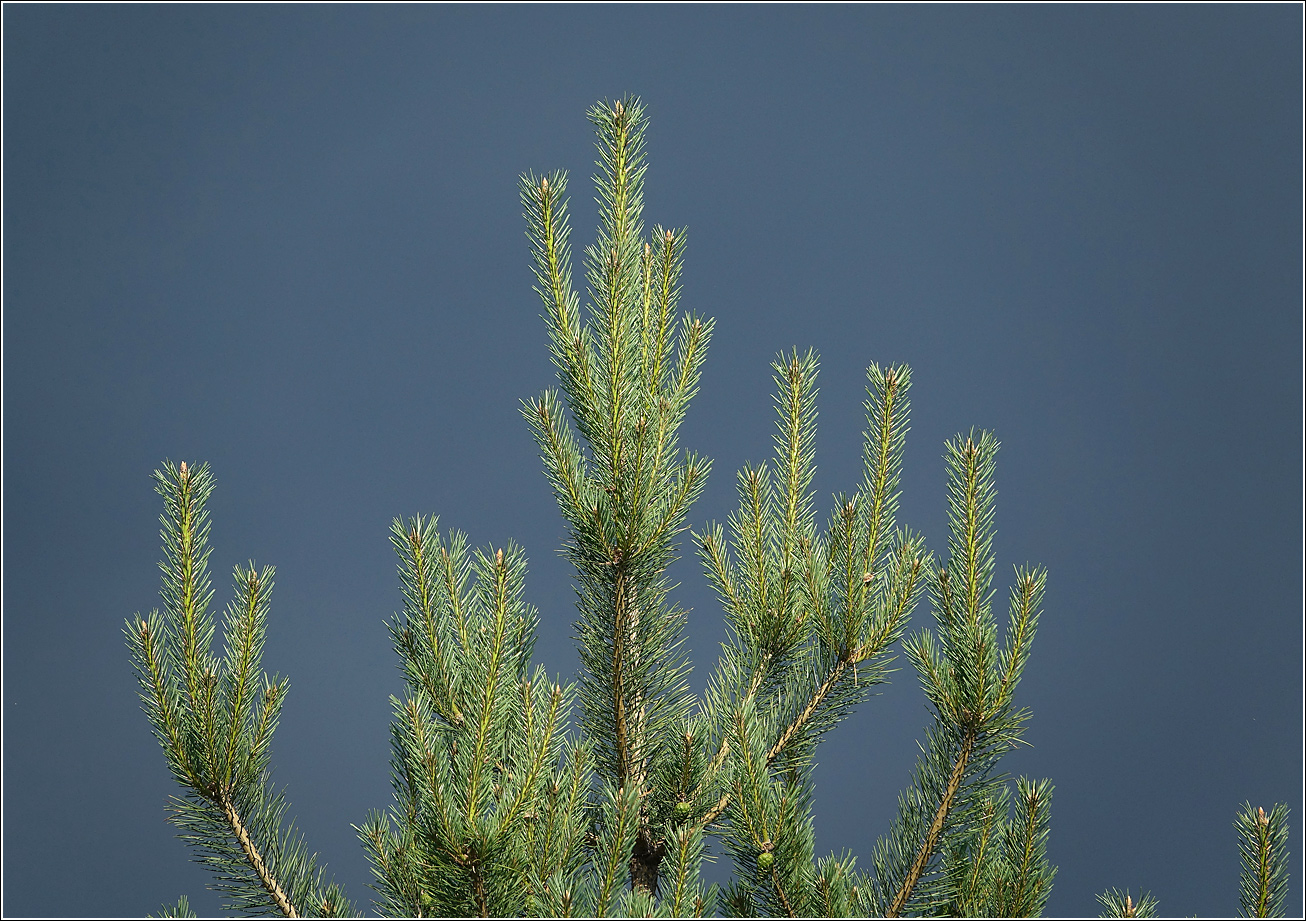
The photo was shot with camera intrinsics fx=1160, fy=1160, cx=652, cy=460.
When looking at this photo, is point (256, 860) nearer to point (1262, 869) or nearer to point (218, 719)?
point (218, 719)

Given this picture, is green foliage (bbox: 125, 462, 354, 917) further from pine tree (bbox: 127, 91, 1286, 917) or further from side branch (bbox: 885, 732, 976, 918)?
side branch (bbox: 885, 732, 976, 918)

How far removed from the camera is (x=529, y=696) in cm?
199

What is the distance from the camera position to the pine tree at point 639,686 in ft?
6.44

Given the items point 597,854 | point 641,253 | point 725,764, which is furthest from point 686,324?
point 597,854

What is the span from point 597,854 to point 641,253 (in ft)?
3.76

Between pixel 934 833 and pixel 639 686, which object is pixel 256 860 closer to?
pixel 639 686

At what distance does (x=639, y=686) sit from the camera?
230 centimetres

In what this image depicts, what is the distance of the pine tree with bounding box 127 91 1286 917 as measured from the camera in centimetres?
196

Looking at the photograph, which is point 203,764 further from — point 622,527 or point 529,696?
point 622,527

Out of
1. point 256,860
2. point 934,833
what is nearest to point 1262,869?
point 934,833

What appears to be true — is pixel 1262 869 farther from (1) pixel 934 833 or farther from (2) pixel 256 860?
(2) pixel 256 860

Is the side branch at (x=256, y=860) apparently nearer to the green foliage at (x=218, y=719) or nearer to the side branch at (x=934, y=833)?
the green foliage at (x=218, y=719)

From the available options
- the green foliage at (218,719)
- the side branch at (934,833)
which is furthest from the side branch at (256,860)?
the side branch at (934,833)

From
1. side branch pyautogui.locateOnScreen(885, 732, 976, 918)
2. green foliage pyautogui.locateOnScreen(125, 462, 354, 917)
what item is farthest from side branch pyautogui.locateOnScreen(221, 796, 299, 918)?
side branch pyautogui.locateOnScreen(885, 732, 976, 918)
